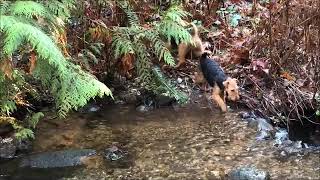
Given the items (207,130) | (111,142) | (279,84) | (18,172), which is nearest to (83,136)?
(111,142)

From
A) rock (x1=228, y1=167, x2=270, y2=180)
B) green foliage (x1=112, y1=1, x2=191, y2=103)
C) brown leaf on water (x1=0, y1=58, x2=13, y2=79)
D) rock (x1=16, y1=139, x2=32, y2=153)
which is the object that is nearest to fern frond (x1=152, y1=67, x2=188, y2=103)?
green foliage (x1=112, y1=1, x2=191, y2=103)

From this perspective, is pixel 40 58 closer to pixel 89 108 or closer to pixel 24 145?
pixel 24 145

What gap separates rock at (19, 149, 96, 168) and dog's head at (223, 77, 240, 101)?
146 centimetres

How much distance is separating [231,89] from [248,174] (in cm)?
142

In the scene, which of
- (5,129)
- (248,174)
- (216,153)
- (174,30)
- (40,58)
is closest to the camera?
(248,174)

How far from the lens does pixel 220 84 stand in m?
5.28

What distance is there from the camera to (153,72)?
561cm

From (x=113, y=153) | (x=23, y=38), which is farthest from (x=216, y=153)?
(x=23, y=38)

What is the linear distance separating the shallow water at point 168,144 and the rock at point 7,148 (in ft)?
0.67

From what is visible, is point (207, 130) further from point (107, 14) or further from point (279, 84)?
point (107, 14)

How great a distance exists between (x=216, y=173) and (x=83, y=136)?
4.61 ft

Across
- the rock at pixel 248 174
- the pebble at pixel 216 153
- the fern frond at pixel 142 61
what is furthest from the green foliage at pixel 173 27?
the rock at pixel 248 174

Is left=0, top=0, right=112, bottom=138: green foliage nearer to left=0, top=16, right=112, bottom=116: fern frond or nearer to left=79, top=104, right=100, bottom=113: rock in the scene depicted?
left=0, top=16, right=112, bottom=116: fern frond

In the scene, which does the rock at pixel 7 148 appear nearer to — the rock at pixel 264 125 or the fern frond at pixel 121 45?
the fern frond at pixel 121 45
